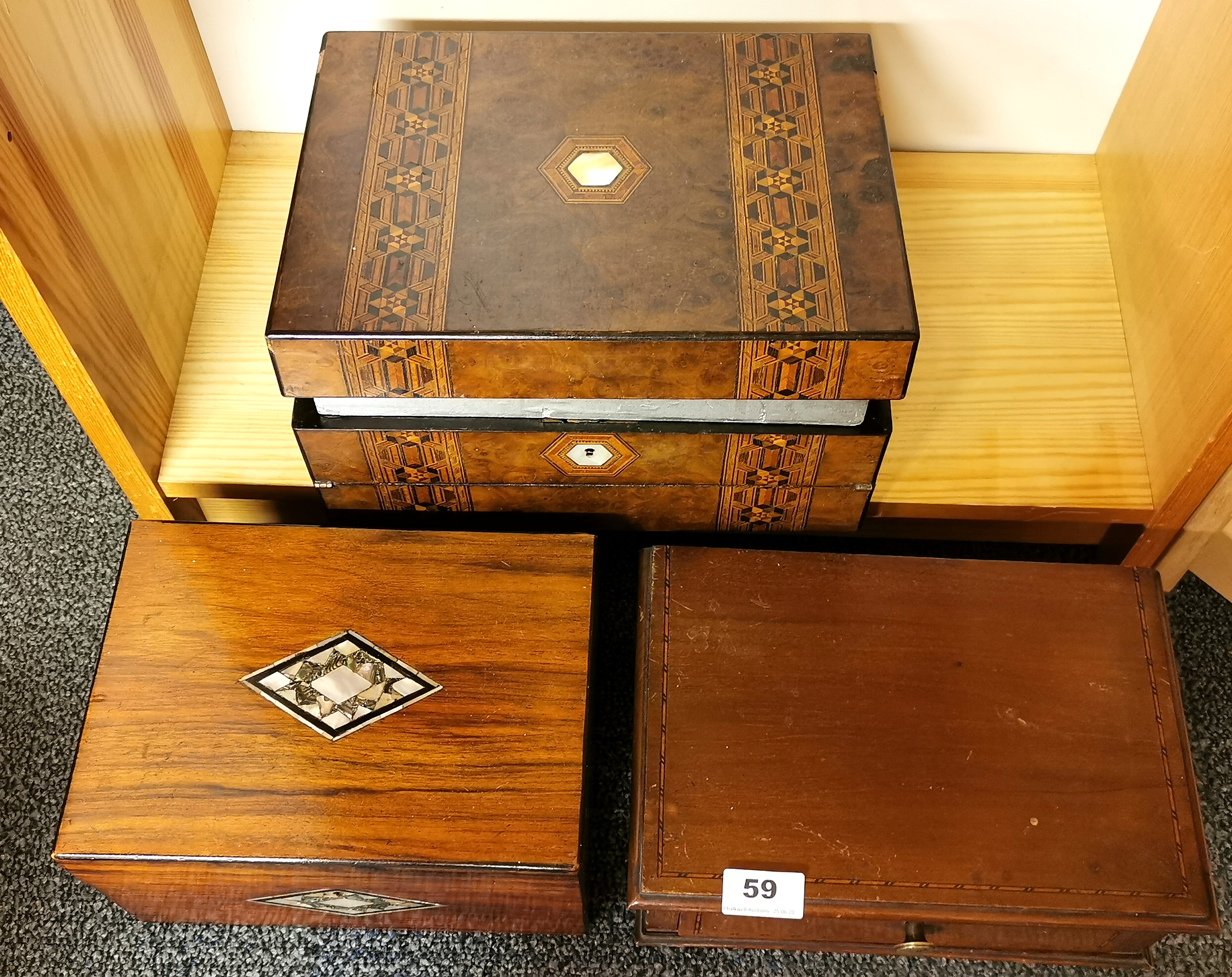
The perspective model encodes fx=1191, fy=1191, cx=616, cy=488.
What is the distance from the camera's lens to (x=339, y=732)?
96 cm

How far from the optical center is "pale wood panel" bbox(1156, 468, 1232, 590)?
104 centimetres

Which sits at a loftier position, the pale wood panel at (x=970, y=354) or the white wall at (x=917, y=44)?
the white wall at (x=917, y=44)

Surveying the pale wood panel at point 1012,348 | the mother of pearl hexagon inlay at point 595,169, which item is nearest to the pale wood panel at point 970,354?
the pale wood panel at point 1012,348

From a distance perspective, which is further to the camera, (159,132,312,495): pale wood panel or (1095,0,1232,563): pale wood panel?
(159,132,312,495): pale wood panel

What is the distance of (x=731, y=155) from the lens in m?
1.03

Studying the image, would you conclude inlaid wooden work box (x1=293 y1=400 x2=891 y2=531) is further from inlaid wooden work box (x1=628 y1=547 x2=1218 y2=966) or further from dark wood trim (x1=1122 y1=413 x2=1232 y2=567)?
dark wood trim (x1=1122 y1=413 x2=1232 y2=567)

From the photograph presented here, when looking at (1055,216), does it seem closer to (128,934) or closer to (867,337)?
(867,337)

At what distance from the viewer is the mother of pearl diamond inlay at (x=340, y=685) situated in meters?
0.96

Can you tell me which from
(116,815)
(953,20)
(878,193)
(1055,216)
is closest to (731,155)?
(878,193)

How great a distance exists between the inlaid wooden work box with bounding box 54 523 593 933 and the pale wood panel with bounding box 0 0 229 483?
0.17 meters

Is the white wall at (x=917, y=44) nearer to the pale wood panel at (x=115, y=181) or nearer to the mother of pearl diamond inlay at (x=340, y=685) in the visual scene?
the pale wood panel at (x=115, y=181)

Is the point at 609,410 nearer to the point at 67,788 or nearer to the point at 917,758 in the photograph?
the point at 917,758

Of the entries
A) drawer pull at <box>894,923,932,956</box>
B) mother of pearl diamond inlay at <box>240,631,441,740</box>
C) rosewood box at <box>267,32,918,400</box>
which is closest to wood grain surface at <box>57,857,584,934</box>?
mother of pearl diamond inlay at <box>240,631,441,740</box>

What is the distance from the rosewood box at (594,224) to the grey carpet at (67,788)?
316mm
